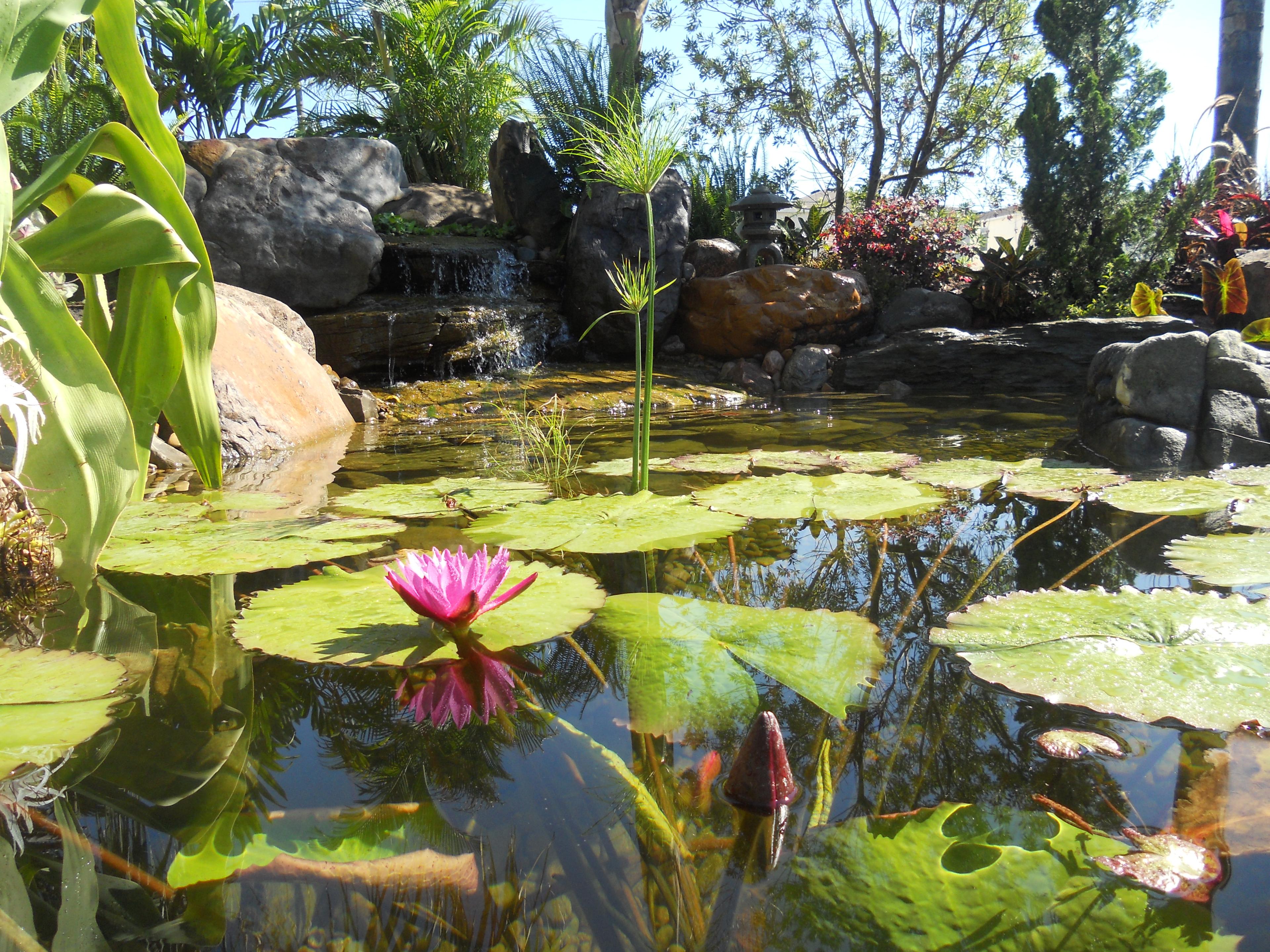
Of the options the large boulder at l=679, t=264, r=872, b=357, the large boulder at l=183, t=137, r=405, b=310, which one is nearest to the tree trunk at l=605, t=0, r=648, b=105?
the large boulder at l=679, t=264, r=872, b=357

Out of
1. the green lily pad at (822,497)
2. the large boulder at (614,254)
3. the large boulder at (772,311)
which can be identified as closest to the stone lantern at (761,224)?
the large boulder at (772,311)

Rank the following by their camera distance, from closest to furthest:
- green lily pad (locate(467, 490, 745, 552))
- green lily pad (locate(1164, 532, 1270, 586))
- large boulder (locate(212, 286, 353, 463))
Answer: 1. green lily pad (locate(1164, 532, 1270, 586))
2. green lily pad (locate(467, 490, 745, 552))
3. large boulder (locate(212, 286, 353, 463))

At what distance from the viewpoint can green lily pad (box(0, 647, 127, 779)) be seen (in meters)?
0.89

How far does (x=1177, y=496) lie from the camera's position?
6.91ft

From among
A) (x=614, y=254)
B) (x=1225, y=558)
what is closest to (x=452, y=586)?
(x=1225, y=558)

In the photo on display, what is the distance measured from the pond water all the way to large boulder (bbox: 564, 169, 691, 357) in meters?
6.39

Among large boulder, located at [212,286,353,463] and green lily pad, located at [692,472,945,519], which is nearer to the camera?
green lily pad, located at [692,472,945,519]

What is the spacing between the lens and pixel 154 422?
1563 mm

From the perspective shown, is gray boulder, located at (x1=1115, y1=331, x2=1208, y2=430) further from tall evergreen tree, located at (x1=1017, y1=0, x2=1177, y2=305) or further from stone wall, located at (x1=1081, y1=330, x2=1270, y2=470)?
tall evergreen tree, located at (x1=1017, y1=0, x2=1177, y2=305)

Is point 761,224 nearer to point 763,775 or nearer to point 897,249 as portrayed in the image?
point 897,249

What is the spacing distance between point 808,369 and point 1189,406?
13.4 ft

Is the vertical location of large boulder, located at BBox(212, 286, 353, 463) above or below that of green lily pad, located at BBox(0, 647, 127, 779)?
above

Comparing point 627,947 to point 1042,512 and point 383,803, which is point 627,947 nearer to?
point 383,803

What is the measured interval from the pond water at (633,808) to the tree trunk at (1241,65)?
9.82 metres
